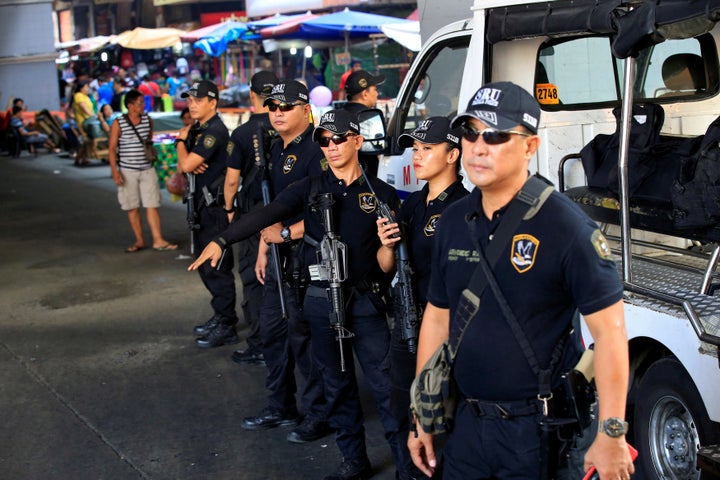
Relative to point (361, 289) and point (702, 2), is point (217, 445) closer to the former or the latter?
point (361, 289)

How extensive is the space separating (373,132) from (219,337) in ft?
7.33

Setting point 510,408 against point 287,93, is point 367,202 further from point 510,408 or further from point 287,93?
point 510,408

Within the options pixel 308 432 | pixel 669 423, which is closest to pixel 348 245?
pixel 308 432

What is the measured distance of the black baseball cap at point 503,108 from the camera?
2.87 m

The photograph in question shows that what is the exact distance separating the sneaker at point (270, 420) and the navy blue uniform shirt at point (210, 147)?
2222mm

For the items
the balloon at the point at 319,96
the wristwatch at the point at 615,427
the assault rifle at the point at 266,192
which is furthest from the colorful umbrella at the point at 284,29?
the wristwatch at the point at 615,427

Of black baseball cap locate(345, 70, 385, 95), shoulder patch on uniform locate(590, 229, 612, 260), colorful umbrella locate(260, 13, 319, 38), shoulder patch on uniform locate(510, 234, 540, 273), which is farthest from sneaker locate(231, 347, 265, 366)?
colorful umbrella locate(260, 13, 319, 38)

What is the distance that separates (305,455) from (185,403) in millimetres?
1299

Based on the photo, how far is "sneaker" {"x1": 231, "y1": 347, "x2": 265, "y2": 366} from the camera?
23.7 ft

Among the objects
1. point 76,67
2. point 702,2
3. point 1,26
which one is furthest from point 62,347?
point 76,67

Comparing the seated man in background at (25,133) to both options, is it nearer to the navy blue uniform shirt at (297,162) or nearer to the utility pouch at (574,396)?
the navy blue uniform shirt at (297,162)

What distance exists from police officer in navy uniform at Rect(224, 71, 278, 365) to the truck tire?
293 centimetres

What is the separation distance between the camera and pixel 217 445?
5691 millimetres

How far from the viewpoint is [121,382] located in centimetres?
695
